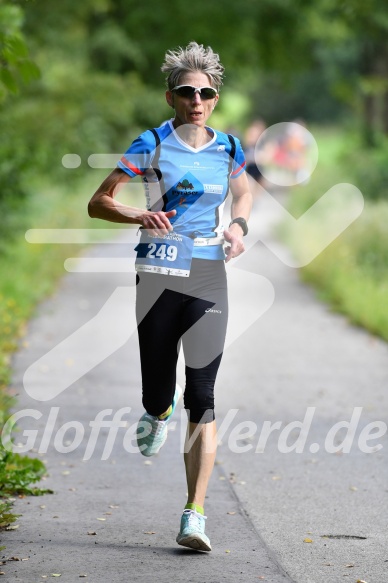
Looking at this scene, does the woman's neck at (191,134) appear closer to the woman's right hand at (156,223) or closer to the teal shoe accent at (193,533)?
the woman's right hand at (156,223)

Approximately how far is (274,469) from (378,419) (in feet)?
5.52

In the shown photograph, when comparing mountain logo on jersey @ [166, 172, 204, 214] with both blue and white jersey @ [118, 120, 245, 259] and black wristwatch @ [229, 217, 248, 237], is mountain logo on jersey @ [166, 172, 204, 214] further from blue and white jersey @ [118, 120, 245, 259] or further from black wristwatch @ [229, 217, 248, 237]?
black wristwatch @ [229, 217, 248, 237]

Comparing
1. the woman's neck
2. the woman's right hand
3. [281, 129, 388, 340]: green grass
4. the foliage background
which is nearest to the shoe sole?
the woman's right hand

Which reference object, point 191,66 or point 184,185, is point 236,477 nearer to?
point 184,185

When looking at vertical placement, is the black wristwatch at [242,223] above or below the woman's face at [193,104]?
below

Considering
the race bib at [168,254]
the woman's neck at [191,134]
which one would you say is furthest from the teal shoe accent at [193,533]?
the woman's neck at [191,134]

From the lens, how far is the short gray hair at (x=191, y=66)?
18.9 ft

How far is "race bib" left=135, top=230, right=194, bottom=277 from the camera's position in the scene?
18.6ft

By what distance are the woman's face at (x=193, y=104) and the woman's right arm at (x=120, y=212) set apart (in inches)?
15.1

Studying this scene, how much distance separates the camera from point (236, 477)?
7.49 metres

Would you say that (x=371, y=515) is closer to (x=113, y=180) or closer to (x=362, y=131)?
(x=113, y=180)

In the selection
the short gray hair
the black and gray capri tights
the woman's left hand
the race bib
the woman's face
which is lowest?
the black and gray capri tights

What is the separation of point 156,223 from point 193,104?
0.60 metres

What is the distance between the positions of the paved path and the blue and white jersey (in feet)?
4.63
